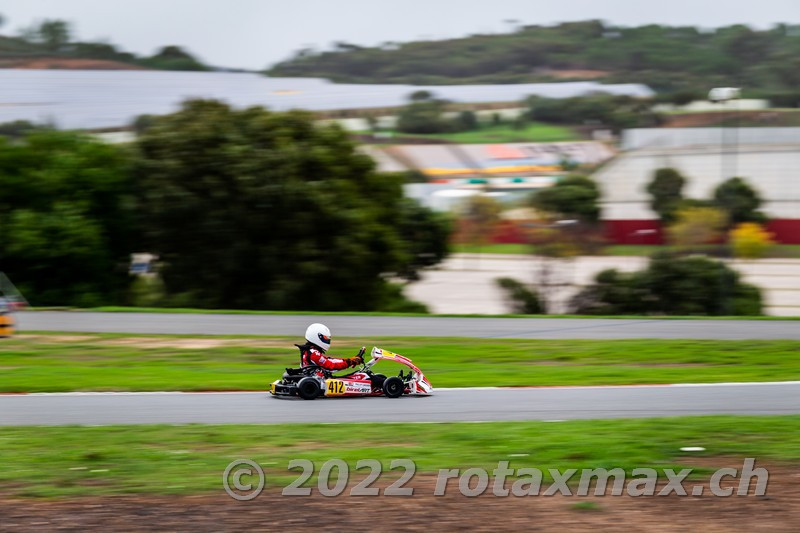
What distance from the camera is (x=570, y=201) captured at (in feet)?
189

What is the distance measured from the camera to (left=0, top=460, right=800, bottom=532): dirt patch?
897cm

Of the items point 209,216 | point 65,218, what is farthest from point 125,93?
point 209,216

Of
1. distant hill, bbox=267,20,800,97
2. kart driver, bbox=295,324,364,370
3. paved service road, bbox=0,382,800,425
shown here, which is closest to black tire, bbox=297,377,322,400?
paved service road, bbox=0,382,800,425

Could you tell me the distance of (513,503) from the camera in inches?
382

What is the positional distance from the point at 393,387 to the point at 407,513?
5.96 meters

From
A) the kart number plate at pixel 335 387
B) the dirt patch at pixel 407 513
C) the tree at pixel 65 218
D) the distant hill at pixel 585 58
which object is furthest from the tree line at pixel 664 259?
the distant hill at pixel 585 58

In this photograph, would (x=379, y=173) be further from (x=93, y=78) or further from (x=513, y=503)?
(x=93, y=78)

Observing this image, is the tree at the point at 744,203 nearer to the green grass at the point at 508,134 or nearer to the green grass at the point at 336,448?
the green grass at the point at 508,134

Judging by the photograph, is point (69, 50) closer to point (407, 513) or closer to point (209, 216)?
point (209, 216)

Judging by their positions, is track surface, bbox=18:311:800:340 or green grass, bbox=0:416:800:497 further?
track surface, bbox=18:311:800:340

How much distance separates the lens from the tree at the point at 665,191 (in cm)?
6081

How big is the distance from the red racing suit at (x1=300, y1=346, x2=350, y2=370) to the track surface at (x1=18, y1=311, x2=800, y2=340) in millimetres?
12998

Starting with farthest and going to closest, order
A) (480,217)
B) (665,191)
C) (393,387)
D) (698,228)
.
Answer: (480,217), (665,191), (698,228), (393,387)

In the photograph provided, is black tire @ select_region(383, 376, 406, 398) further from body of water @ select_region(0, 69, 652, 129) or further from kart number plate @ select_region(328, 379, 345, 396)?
body of water @ select_region(0, 69, 652, 129)
